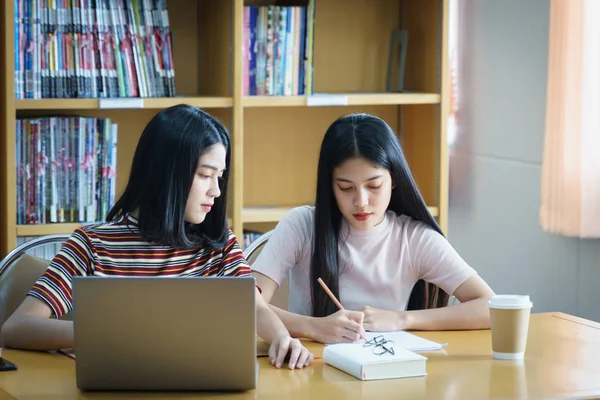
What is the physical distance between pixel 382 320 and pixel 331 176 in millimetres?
398

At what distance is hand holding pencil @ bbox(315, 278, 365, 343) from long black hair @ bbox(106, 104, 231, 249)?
34cm

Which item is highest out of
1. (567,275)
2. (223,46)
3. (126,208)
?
(223,46)

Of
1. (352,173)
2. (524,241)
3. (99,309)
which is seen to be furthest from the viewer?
(524,241)

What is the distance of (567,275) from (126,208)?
188 cm

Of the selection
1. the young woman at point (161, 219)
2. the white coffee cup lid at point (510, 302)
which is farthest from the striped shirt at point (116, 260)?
the white coffee cup lid at point (510, 302)

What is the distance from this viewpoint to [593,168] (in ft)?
10.4

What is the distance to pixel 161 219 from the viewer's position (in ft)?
6.56

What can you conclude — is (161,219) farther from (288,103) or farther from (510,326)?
(288,103)

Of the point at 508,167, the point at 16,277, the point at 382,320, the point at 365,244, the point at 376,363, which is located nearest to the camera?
the point at 376,363

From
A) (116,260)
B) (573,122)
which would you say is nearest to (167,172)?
(116,260)

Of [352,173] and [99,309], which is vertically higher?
[352,173]

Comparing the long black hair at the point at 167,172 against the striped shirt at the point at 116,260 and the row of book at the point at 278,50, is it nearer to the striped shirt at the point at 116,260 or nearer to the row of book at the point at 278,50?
the striped shirt at the point at 116,260

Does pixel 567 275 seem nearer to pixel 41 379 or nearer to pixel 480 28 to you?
pixel 480 28

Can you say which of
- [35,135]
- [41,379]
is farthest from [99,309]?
[35,135]
